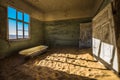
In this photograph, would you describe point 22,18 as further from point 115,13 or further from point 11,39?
point 115,13

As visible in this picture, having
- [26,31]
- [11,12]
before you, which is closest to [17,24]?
[11,12]

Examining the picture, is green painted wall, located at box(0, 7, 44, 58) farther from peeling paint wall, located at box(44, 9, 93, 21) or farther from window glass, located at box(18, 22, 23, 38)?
peeling paint wall, located at box(44, 9, 93, 21)

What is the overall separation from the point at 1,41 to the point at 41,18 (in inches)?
148

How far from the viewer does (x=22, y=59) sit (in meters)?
3.25

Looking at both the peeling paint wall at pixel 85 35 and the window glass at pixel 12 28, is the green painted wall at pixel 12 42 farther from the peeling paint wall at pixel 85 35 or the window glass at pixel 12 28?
the peeling paint wall at pixel 85 35

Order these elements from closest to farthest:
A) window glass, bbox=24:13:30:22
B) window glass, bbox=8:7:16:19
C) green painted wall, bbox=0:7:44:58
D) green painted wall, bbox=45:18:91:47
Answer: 1. green painted wall, bbox=0:7:44:58
2. window glass, bbox=8:7:16:19
3. window glass, bbox=24:13:30:22
4. green painted wall, bbox=45:18:91:47

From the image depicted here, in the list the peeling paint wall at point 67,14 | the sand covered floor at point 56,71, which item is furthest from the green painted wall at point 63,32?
the sand covered floor at point 56,71

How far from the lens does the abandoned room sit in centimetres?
193

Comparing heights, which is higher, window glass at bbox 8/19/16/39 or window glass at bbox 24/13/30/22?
window glass at bbox 24/13/30/22

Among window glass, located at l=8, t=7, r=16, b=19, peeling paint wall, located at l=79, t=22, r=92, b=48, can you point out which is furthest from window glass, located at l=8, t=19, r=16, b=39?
peeling paint wall, located at l=79, t=22, r=92, b=48

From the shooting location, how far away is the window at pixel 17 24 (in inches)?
141

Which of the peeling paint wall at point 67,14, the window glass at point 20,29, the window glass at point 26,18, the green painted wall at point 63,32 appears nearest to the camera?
the window glass at point 20,29

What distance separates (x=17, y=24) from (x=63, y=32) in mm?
3363

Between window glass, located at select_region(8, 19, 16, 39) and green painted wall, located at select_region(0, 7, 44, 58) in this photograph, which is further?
window glass, located at select_region(8, 19, 16, 39)
